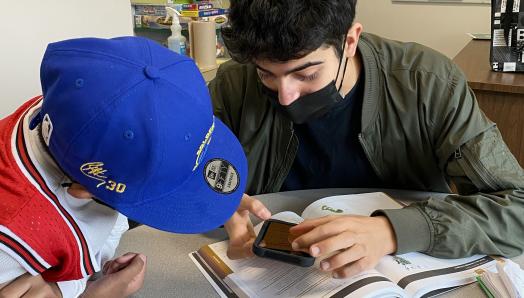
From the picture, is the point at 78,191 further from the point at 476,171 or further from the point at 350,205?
→ the point at 476,171

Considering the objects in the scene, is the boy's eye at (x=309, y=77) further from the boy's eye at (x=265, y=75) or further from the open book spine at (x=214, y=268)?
the open book spine at (x=214, y=268)

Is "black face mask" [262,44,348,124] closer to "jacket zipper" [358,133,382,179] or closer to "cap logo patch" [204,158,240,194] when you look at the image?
"jacket zipper" [358,133,382,179]

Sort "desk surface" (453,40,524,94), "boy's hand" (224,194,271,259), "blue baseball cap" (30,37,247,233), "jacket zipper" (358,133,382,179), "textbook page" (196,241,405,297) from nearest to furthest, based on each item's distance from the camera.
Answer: "blue baseball cap" (30,37,247,233), "textbook page" (196,241,405,297), "boy's hand" (224,194,271,259), "jacket zipper" (358,133,382,179), "desk surface" (453,40,524,94)

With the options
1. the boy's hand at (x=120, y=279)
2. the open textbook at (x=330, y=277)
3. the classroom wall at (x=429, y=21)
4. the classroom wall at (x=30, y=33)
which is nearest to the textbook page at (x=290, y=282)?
the open textbook at (x=330, y=277)

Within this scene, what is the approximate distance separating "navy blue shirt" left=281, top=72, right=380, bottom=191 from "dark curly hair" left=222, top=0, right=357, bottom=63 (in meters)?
0.24

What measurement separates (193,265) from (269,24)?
18.5 inches

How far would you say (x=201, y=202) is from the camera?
0.72 meters

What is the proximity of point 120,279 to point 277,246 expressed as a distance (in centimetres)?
26

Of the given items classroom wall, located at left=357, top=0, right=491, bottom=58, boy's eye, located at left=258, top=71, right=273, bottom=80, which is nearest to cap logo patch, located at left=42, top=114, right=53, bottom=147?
boy's eye, located at left=258, top=71, right=273, bottom=80

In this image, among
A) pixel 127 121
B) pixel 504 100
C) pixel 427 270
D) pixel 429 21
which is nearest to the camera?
pixel 127 121

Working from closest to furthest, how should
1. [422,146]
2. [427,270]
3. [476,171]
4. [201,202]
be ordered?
[201,202], [427,270], [476,171], [422,146]
